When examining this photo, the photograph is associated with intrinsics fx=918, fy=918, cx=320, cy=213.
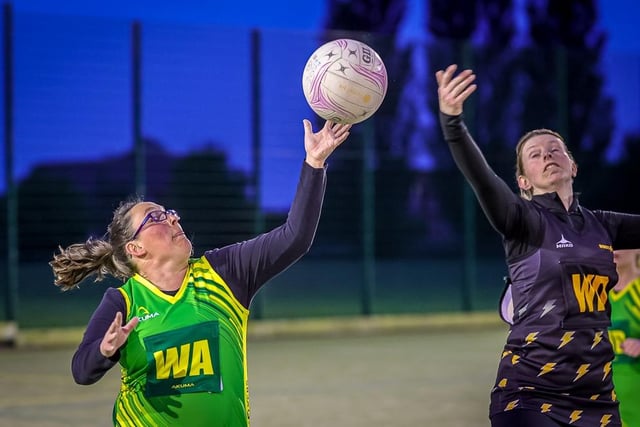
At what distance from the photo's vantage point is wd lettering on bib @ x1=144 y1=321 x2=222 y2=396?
354cm

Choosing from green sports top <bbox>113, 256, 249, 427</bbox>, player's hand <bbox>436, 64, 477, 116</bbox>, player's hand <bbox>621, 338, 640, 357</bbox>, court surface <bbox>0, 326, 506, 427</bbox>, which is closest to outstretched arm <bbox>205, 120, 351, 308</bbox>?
green sports top <bbox>113, 256, 249, 427</bbox>

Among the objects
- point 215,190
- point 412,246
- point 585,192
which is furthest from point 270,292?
point 585,192

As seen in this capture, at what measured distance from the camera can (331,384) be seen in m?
9.11

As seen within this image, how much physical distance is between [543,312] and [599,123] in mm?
13118

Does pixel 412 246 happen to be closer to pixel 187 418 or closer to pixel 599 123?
pixel 599 123

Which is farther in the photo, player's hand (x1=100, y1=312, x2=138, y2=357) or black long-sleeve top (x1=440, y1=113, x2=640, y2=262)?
black long-sleeve top (x1=440, y1=113, x2=640, y2=262)

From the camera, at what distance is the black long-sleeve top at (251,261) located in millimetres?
3400

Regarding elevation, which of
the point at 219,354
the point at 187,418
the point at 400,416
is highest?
the point at 219,354

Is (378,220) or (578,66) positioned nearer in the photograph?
(378,220)

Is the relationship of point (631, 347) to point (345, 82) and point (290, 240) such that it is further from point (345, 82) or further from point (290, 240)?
point (290, 240)

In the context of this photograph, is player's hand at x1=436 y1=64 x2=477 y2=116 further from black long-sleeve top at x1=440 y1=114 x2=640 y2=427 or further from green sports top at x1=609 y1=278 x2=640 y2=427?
green sports top at x1=609 y1=278 x2=640 y2=427

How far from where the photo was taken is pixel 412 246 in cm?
1534

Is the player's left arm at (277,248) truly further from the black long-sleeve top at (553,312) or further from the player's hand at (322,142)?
the black long-sleeve top at (553,312)

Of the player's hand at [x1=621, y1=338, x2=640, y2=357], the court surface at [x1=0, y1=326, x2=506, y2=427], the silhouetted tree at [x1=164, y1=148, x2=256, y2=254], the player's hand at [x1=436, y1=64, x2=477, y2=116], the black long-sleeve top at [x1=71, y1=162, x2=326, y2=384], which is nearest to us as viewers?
the black long-sleeve top at [x1=71, y1=162, x2=326, y2=384]
